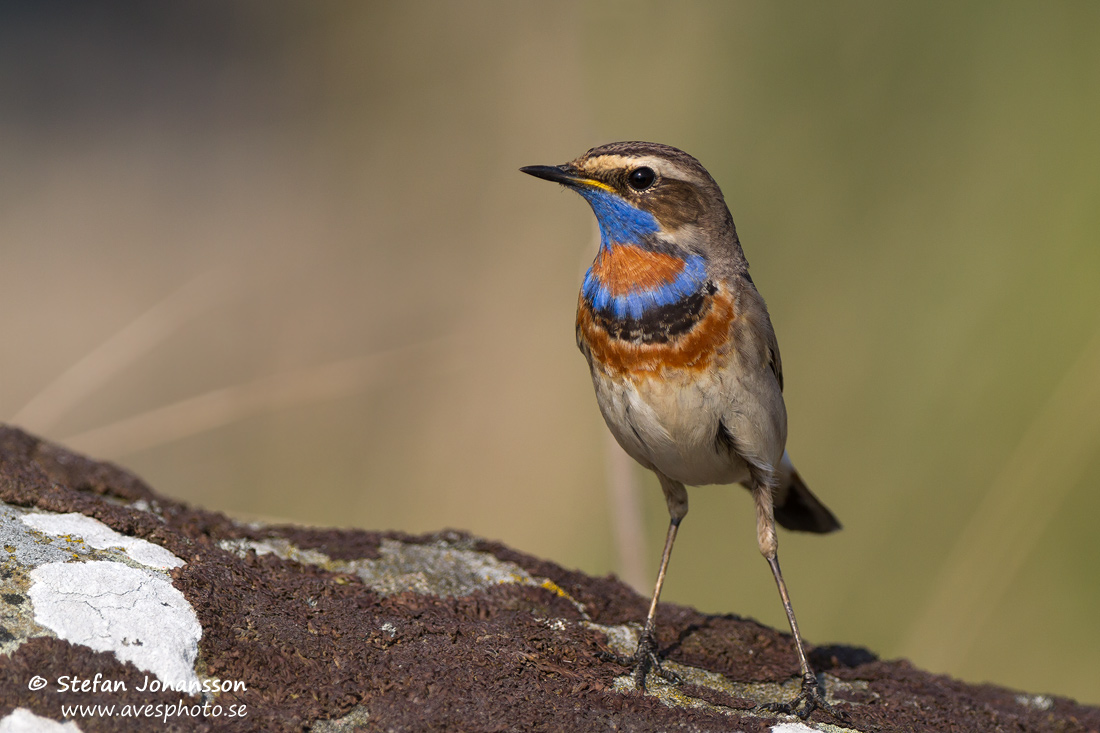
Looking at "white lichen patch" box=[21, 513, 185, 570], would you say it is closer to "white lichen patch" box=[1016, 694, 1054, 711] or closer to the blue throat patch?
the blue throat patch

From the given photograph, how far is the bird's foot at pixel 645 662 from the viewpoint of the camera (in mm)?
3182

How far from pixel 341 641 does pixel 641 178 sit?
1963 millimetres

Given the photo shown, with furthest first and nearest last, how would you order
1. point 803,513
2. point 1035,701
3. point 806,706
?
point 803,513, point 1035,701, point 806,706

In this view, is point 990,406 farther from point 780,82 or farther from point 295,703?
point 295,703

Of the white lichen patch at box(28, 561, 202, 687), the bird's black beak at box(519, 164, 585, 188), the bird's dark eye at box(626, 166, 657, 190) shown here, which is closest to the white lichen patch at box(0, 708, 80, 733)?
the white lichen patch at box(28, 561, 202, 687)

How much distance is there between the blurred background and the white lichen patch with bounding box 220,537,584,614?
3.79 feet

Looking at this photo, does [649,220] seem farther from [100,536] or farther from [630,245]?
[100,536]

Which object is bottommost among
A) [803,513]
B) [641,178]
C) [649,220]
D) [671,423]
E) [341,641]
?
[341,641]

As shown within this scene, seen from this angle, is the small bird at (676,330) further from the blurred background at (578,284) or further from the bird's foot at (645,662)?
the blurred background at (578,284)

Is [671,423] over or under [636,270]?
under

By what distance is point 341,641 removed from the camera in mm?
2822

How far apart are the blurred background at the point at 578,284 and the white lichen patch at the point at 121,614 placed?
238cm

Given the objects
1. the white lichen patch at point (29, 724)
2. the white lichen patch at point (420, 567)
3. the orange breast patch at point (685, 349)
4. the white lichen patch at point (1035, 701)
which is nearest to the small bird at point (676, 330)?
the orange breast patch at point (685, 349)

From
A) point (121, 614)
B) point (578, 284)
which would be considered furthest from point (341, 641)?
point (578, 284)
